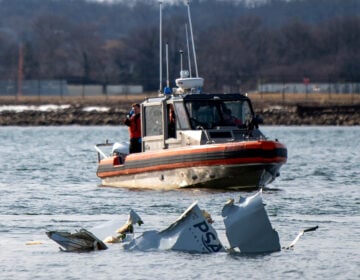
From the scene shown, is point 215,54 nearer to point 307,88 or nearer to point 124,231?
point 307,88

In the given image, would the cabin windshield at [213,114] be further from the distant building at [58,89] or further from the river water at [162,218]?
the distant building at [58,89]

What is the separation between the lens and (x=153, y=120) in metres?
30.6

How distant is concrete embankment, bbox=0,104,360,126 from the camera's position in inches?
3317

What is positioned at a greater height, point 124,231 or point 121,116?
point 124,231

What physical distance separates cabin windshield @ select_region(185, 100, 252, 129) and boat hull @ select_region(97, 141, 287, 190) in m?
0.96

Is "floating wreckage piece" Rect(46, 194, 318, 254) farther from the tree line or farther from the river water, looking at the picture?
the tree line

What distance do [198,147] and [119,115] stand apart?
5913 centimetres

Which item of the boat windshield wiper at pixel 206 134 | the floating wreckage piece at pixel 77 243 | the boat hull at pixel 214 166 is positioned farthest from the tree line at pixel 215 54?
the floating wreckage piece at pixel 77 243

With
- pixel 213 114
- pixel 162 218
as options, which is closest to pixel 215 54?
pixel 213 114

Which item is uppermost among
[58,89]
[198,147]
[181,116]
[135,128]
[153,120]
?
[181,116]

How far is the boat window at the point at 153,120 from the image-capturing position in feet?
99.6

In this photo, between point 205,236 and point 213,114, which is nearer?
point 205,236

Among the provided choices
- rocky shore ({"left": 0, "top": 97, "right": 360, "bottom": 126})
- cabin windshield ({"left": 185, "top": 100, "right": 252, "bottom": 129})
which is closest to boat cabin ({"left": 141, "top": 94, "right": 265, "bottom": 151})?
cabin windshield ({"left": 185, "top": 100, "right": 252, "bottom": 129})

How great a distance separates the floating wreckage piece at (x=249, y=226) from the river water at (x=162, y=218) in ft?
0.70
